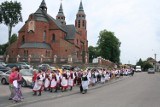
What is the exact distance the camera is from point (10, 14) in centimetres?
7475

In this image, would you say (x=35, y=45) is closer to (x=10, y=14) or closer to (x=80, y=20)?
(x=10, y=14)

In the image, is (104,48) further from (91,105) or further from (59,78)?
(91,105)

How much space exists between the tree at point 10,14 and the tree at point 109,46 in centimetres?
3569

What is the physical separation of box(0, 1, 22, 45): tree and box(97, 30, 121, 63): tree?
35.7 meters

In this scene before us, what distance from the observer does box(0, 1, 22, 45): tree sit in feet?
244

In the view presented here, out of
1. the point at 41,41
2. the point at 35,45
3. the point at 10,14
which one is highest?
the point at 10,14

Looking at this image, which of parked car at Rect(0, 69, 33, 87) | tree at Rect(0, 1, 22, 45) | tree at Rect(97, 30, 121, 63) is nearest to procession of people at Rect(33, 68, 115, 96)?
parked car at Rect(0, 69, 33, 87)

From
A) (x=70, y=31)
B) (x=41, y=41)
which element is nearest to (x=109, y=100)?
(x=41, y=41)

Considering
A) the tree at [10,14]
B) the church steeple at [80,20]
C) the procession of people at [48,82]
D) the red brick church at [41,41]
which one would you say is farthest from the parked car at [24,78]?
the church steeple at [80,20]

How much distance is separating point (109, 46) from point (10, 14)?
39510mm

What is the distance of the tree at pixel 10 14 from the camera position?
7425 cm

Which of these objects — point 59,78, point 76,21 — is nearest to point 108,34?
point 76,21

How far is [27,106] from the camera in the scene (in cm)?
1401

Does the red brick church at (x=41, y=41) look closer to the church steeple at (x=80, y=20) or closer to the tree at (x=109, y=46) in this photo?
the tree at (x=109, y=46)
